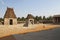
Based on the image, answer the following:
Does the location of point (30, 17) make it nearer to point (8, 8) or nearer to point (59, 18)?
point (8, 8)

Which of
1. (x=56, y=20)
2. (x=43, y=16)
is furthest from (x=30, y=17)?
(x=43, y=16)

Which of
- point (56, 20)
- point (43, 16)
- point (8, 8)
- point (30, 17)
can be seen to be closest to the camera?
point (8, 8)

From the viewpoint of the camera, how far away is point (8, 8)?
2909 cm

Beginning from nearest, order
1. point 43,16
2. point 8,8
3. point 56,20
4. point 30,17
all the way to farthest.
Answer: point 8,8
point 30,17
point 56,20
point 43,16

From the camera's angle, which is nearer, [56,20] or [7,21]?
[7,21]

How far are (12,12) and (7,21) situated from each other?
8.75 ft

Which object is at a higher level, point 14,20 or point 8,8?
point 8,8

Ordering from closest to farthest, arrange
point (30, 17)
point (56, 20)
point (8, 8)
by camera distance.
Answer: point (8, 8), point (30, 17), point (56, 20)

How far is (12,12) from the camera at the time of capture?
→ 2958 cm

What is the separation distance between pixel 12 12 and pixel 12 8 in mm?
1056

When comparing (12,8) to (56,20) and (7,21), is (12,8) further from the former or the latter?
(56,20)

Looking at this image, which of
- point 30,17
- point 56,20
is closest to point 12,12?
point 30,17

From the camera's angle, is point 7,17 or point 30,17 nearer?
point 7,17

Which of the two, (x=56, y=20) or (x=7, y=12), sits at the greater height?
(x=7, y=12)
